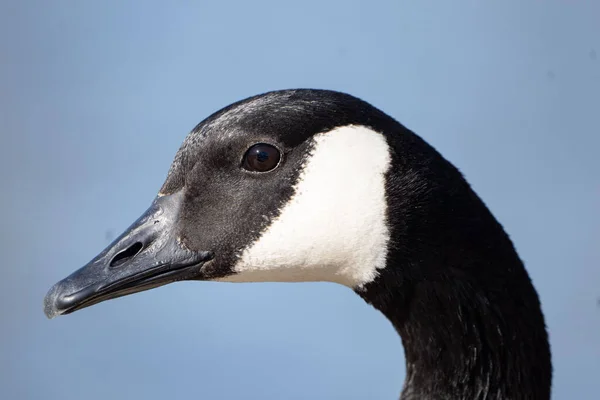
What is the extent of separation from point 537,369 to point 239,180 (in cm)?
126

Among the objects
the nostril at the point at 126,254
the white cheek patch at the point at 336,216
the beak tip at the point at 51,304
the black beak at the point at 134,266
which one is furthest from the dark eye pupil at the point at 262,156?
the beak tip at the point at 51,304

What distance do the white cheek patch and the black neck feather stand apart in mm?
55

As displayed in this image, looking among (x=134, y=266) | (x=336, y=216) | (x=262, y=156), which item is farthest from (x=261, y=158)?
(x=134, y=266)

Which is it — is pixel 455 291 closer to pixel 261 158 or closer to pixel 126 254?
pixel 261 158

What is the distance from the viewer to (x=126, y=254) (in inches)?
112

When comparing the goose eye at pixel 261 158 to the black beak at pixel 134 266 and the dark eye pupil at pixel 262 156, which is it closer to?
the dark eye pupil at pixel 262 156

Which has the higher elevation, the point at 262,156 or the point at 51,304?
the point at 262,156

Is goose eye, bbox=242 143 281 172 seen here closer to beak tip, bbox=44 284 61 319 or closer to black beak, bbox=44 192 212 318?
black beak, bbox=44 192 212 318

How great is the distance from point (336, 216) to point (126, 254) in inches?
30.7

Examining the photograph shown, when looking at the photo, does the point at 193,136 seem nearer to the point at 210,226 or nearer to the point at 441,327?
the point at 210,226

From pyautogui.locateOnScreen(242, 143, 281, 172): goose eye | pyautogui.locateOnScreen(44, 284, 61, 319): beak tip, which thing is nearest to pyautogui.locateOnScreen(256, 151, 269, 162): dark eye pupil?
pyautogui.locateOnScreen(242, 143, 281, 172): goose eye

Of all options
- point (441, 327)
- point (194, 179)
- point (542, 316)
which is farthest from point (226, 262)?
point (542, 316)

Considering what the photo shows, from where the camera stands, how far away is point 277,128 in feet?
8.98

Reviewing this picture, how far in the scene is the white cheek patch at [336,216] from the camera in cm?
266
